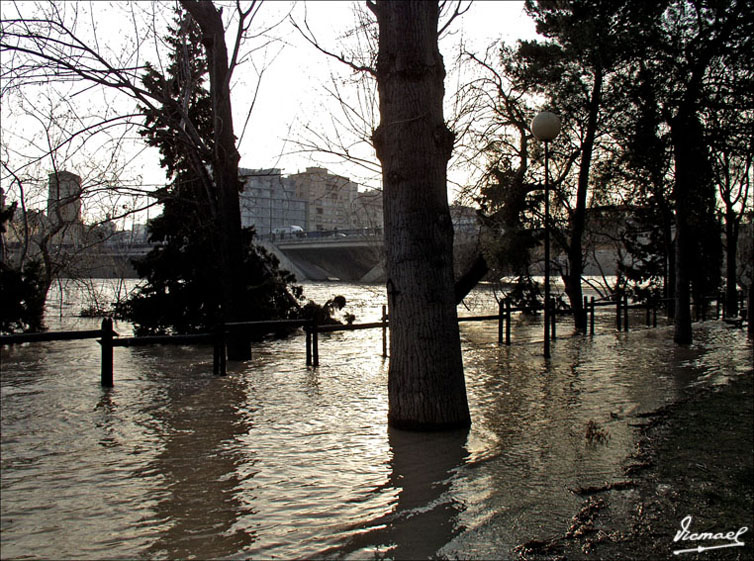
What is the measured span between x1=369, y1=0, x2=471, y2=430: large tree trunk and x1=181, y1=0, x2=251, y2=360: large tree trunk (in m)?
7.00

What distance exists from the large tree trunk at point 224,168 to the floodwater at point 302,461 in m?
2.08

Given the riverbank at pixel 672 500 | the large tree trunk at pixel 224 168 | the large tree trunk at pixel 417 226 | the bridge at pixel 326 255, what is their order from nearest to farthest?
the riverbank at pixel 672 500 < the large tree trunk at pixel 417 226 < the large tree trunk at pixel 224 168 < the bridge at pixel 326 255

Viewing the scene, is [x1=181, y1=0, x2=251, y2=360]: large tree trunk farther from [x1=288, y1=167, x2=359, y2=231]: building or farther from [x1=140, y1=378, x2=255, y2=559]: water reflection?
[x1=288, y1=167, x2=359, y2=231]: building

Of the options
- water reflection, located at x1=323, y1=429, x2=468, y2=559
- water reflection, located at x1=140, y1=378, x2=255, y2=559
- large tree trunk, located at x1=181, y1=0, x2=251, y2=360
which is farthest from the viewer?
large tree trunk, located at x1=181, y1=0, x2=251, y2=360

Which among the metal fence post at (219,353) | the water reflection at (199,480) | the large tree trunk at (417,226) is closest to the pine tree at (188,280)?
the metal fence post at (219,353)

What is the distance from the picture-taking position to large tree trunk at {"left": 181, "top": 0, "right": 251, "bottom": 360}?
13219 millimetres

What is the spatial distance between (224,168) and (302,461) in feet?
28.2

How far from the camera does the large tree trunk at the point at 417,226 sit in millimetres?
6770

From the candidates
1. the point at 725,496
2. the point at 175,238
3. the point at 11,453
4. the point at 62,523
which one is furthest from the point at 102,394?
the point at 175,238

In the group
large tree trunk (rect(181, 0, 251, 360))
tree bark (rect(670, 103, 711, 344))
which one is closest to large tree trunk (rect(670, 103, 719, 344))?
tree bark (rect(670, 103, 711, 344))

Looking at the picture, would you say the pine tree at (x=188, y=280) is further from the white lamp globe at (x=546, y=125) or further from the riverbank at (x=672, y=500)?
the riverbank at (x=672, y=500)

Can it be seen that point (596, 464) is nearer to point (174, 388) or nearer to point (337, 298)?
point (174, 388)

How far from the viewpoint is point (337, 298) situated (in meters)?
21.1

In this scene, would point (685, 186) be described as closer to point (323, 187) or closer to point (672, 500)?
point (672, 500)
